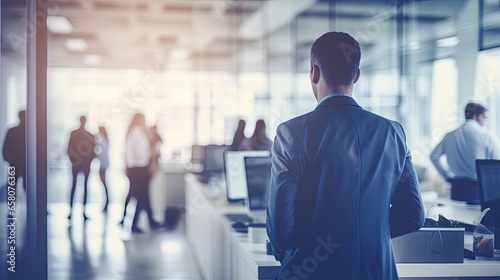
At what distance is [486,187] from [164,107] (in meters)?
16.2

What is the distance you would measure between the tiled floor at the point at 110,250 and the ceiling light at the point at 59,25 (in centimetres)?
459

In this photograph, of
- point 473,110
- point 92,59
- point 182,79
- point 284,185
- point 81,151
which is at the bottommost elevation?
point 81,151

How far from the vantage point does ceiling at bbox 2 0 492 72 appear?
437 inches

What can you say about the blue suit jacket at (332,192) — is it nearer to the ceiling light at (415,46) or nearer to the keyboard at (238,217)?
the keyboard at (238,217)

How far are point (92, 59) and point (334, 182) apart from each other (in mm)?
19142

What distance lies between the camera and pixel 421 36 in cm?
1116

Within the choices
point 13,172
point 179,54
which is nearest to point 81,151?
point 13,172

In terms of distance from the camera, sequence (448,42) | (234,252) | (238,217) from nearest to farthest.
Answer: (234,252) → (238,217) → (448,42)

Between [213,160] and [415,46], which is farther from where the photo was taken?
[415,46]

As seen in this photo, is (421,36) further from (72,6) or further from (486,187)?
(486,187)

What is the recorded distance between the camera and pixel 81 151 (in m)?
10.1

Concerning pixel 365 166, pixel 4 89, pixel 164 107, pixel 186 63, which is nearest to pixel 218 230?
pixel 4 89

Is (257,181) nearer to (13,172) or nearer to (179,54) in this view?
(13,172)

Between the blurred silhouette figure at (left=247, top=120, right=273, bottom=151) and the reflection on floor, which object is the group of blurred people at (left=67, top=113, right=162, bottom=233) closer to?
the reflection on floor
